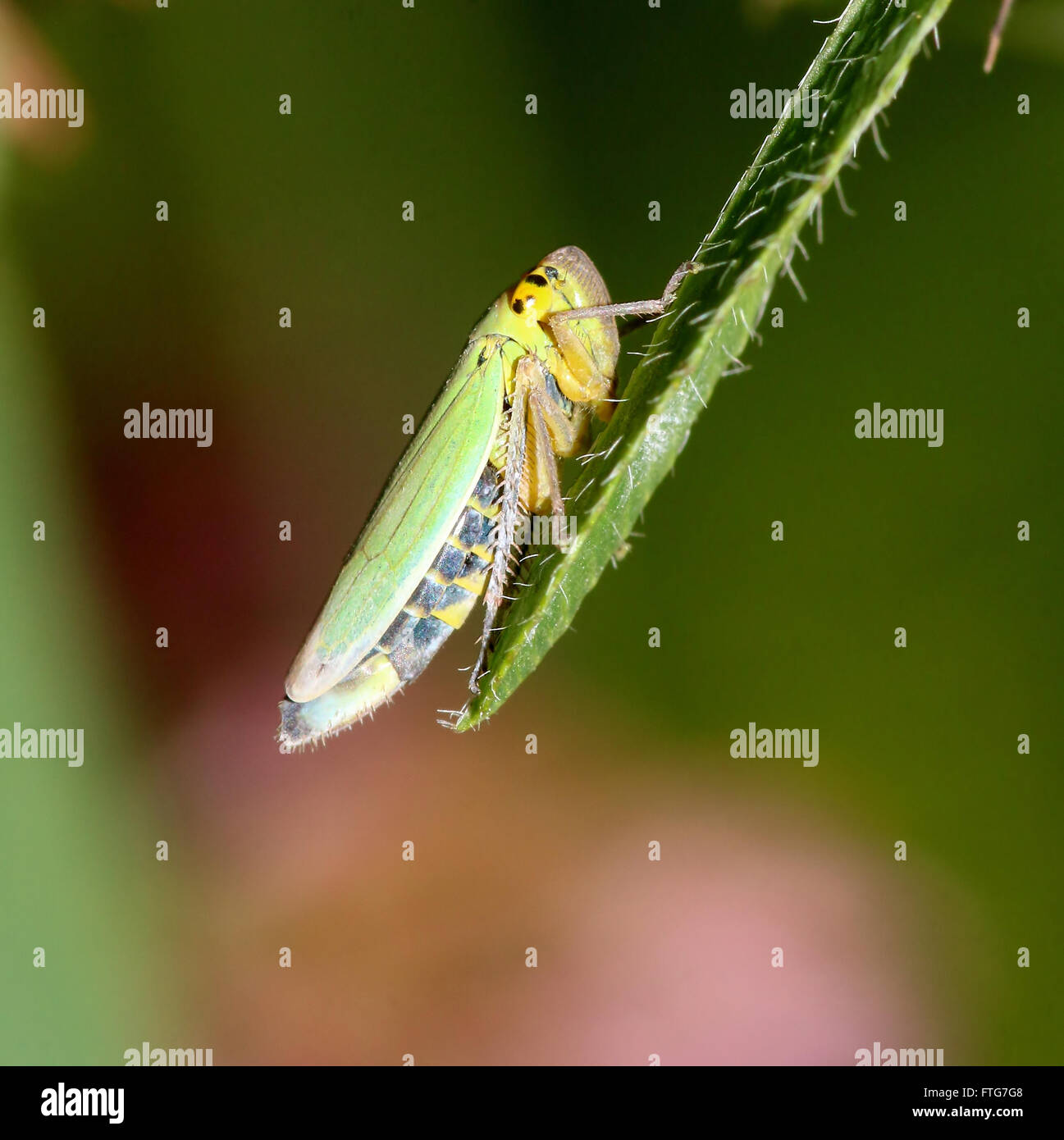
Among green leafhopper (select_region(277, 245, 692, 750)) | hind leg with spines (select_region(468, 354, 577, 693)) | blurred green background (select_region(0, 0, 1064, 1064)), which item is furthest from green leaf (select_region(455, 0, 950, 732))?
blurred green background (select_region(0, 0, 1064, 1064))

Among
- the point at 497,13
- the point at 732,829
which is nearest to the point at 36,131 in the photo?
the point at 497,13

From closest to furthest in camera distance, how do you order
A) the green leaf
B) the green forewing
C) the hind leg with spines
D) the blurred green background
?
the green leaf → the hind leg with spines → the green forewing → the blurred green background

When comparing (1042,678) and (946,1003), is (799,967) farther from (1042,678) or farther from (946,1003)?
(1042,678)

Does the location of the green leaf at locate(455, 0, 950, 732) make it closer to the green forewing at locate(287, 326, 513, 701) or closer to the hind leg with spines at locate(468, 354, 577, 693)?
the hind leg with spines at locate(468, 354, 577, 693)

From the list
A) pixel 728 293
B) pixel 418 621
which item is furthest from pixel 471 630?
pixel 728 293

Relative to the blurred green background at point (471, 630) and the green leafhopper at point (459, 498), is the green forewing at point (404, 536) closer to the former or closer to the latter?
the green leafhopper at point (459, 498)

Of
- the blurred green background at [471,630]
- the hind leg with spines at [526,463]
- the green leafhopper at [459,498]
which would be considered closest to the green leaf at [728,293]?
the hind leg with spines at [526,463]

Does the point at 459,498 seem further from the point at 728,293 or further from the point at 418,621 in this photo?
the point at 728,293
